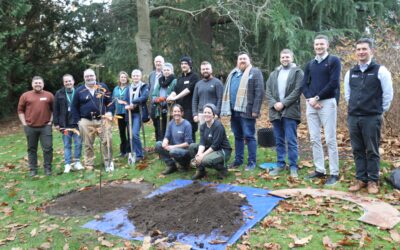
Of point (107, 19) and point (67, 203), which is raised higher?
point (107, 19)

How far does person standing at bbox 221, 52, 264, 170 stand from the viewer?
19.5 ft

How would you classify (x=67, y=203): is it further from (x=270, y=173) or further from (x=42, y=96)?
(x=270, y=173)

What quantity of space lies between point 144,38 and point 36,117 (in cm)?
701

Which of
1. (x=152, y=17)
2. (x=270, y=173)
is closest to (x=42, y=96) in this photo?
(x=270, y=173)

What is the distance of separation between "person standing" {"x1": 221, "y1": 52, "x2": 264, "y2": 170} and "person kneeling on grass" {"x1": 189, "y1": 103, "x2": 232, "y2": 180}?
0.43m

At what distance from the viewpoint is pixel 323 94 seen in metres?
5.11

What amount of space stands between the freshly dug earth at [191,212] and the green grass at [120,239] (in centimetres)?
→ 33

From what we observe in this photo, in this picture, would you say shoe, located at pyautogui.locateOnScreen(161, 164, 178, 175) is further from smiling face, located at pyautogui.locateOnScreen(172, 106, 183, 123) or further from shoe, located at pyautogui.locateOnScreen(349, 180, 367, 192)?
shoe, located at pyautogui.locateOnScreen(349, 180, 367, 192)

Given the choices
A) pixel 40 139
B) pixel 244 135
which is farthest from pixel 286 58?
pixel 40 139

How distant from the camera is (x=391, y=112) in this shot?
738cm

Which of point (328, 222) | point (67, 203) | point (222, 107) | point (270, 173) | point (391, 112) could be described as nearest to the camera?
point (328, 222)

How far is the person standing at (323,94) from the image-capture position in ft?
16.7

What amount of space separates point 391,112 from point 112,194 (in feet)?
18.9

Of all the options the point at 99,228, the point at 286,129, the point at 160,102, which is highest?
the point at 160,102
